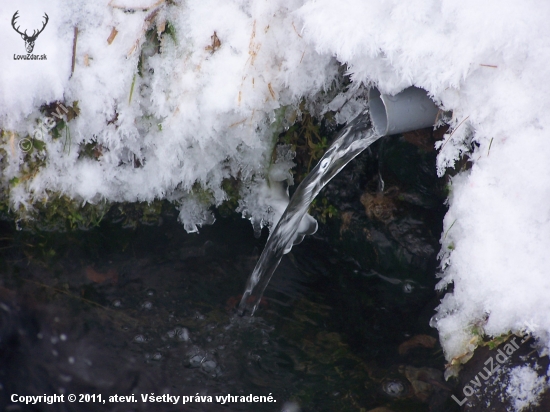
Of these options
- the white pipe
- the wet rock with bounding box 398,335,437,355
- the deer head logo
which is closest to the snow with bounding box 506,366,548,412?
the wet rock with bounding box 398,335,437,355

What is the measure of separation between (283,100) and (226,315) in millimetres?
1353

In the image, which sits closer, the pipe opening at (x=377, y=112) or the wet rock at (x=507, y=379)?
the wet rock at (x=507, y=379)

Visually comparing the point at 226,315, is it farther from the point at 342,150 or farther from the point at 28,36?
the point at 28,36

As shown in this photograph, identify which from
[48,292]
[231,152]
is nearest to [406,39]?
[231,152]

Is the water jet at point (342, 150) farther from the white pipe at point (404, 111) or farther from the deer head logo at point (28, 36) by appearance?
the deer head logo at point (28, 36)

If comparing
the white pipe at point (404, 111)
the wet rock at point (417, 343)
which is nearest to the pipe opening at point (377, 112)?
the white pipe at point (404, 111)

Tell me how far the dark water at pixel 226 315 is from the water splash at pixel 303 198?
0.29 feet

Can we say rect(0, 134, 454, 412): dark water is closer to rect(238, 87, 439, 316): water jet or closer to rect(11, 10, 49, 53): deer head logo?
rect(238, 87, 439, 316): water jet

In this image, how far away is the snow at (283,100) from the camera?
6.42 feet

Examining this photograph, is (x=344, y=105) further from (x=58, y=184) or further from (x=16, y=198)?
(x=16, y=198)

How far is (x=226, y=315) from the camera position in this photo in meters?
2.80

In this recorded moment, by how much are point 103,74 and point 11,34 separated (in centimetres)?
55

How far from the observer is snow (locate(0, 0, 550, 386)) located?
1.96 metres

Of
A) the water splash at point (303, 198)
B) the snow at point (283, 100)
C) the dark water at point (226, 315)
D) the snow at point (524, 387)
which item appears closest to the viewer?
the snow at point (524, 387)
